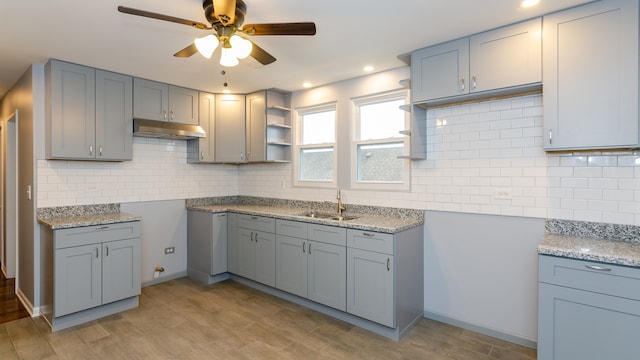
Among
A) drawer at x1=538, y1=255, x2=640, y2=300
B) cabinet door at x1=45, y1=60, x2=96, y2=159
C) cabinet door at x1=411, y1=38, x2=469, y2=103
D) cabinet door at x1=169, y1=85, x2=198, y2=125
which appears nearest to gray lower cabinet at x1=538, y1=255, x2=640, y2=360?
drawer at x1=538, y1=255, x2=640, y2=300

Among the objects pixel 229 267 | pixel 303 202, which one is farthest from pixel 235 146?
pixel 229 267

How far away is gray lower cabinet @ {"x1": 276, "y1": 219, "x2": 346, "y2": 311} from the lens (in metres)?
3.12

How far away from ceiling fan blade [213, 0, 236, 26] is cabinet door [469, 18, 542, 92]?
1887mm

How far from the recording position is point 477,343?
107 inches

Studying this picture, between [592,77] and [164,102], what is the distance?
4106mm

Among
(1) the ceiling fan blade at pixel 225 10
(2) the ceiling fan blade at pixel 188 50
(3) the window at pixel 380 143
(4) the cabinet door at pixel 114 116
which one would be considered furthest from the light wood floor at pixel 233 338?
(1) the ceiling fan blade at pixel 225 10

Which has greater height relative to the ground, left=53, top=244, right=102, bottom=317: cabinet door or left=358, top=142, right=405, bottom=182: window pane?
left=358, top=142, right=405, bottom=182: window pane

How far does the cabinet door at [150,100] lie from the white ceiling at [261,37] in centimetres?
21

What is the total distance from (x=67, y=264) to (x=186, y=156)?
1997 mm

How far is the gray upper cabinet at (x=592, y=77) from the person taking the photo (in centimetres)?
206

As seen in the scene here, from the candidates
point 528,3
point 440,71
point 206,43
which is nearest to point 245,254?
point 206,43

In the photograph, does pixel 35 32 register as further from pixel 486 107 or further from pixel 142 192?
pixel 486 107

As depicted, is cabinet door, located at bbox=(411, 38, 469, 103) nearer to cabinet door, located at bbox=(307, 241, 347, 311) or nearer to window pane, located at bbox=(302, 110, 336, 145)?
window pane, located at bbox=(302, 110, 336, 145)

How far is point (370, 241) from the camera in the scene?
2.87m
